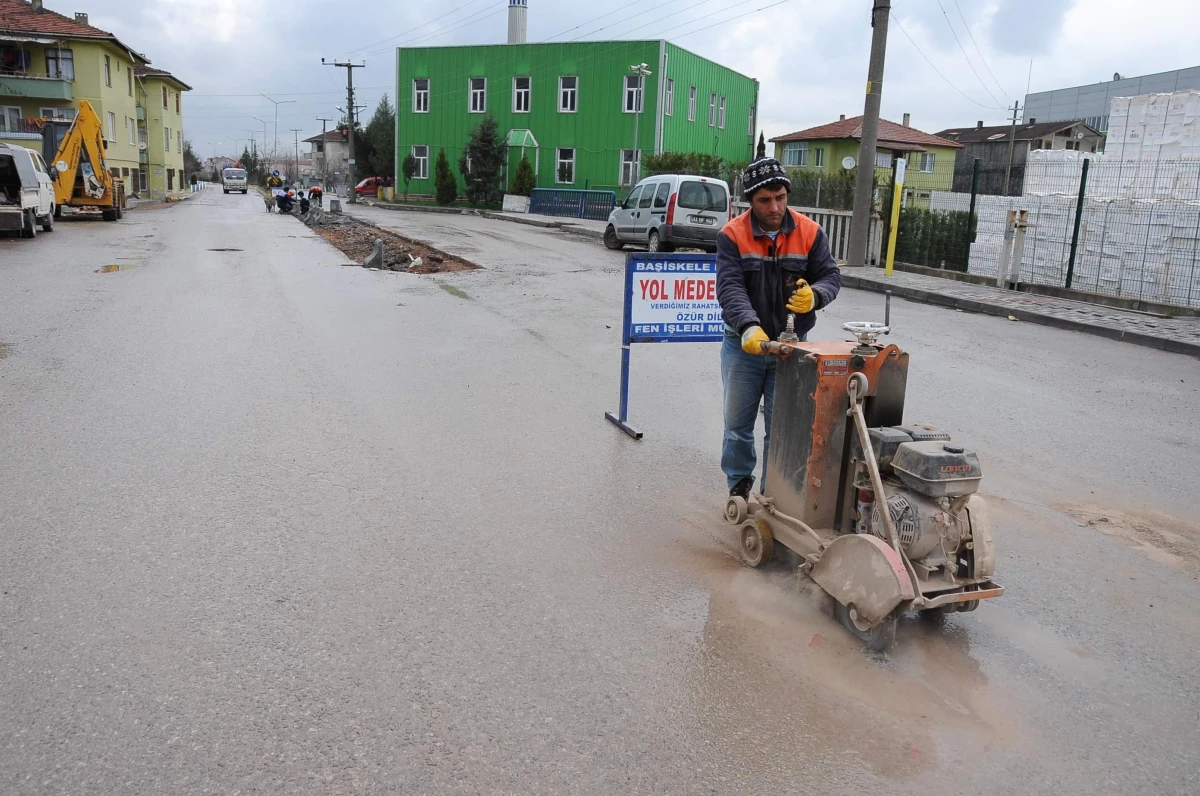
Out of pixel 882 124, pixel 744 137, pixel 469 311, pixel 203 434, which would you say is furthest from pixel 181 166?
pixel 203 434

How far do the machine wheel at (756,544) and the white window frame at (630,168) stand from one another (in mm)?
42497

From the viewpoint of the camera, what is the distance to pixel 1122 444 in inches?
272

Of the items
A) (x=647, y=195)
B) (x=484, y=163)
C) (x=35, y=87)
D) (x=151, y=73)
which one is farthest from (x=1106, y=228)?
(x=151, y=73)

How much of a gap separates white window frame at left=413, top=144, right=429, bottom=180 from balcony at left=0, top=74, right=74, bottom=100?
1846 centimetres

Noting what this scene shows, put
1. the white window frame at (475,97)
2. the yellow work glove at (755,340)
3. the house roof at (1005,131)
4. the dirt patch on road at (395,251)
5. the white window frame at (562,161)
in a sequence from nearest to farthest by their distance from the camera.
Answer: the yellow work glove at (755,340) → the dirt patch on road at (395,251) → the white window frame at (562,161) → the white window frame at (475,97) → the house roof at (1005,131)

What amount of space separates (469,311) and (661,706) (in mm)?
9630

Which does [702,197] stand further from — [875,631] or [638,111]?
[638,111]

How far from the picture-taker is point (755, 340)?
162 inches

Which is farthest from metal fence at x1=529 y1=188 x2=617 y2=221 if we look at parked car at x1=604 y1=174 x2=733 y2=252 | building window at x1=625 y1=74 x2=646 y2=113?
parked car at x1=604 y1=174 x2=733 y2=252

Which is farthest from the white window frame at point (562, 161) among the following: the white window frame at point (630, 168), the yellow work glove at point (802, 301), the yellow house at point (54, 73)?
the yellow work glove at point (802, 301)

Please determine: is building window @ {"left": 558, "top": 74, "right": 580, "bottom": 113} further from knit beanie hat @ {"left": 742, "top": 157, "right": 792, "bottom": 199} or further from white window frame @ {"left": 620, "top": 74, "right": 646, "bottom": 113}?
knit beanie hat @ {"left": 742, "top": 157, "right": 792, "bottom": 199}

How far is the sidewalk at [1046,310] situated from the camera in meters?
11.8

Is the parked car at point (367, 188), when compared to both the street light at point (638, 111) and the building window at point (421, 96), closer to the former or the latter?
the building window at point (421, 96)

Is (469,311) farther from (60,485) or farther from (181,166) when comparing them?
(181,166)
